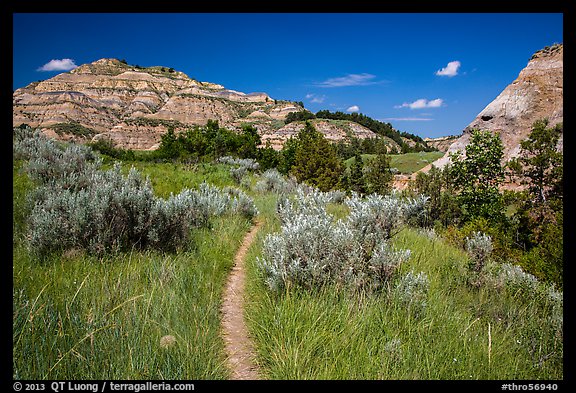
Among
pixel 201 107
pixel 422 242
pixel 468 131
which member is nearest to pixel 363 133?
pixel 201 107

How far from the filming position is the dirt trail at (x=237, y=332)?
9.05 ft

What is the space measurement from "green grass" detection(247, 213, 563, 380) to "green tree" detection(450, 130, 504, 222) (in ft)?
47.2

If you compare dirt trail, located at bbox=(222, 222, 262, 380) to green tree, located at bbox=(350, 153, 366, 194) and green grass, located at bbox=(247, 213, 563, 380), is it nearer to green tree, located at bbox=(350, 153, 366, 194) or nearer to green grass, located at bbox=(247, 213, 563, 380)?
green grass, located at bbox=(247, 213, 563, 380)

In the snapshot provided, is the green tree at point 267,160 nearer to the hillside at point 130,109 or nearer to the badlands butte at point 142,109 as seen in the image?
the badlands butte at point 142,109

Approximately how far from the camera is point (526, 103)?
33812 millimetres

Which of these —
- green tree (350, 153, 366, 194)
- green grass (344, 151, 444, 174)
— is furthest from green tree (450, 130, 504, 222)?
green grass (344, 151, 444, 174)

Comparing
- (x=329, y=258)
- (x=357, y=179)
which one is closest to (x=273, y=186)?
(x=329, y=258)

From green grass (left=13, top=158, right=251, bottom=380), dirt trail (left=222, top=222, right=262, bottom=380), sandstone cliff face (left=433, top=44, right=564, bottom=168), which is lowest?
dirt trail (left=222, top=222, right=262, bottom=380)

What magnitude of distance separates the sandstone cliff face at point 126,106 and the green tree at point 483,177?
98.1 metres

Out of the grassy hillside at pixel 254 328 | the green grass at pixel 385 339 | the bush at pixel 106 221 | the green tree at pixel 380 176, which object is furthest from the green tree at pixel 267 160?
the green grass at pixel 385 339

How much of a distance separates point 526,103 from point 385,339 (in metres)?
42.1

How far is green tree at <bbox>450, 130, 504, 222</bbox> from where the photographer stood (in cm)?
1630
